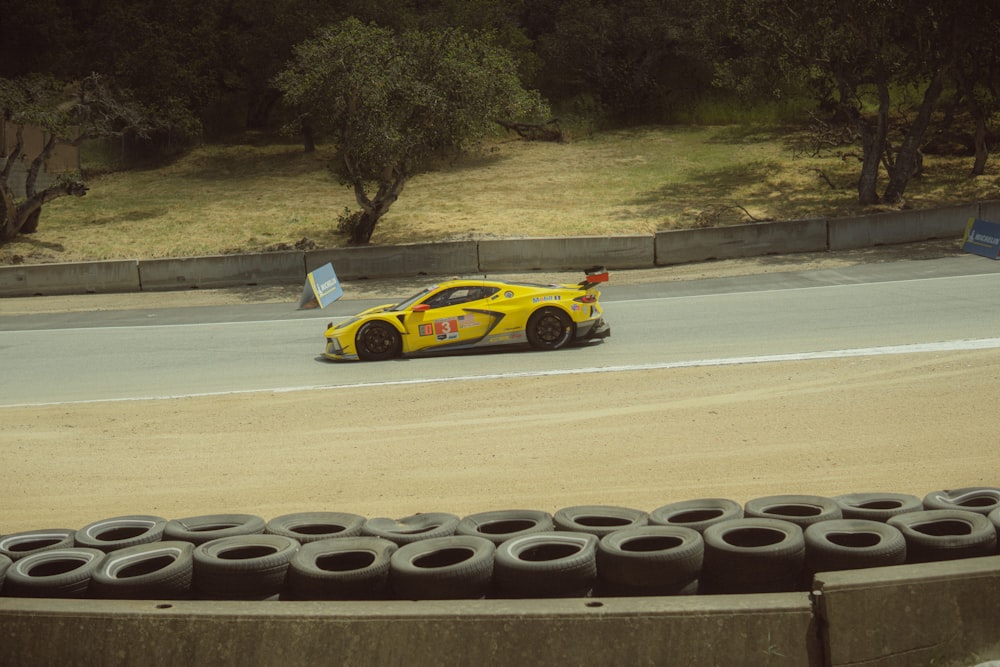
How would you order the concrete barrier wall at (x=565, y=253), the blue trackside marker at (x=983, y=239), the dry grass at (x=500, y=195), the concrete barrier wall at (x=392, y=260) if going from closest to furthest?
the blue trackside marker at (x=983, y=239) < the concrete barrier wall at (x=565, y=253) < the concrete barrier wall at (x=392, y=260) < the dry grass at (x=500, y=195)

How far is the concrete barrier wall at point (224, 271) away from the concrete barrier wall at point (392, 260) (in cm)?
46

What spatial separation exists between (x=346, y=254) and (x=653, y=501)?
1684cm

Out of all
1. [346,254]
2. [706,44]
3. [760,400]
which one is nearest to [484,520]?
[760,400]

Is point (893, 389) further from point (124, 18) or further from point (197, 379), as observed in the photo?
point (124, 18)

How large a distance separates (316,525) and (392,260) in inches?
698

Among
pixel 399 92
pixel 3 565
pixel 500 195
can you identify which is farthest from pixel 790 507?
pixel 500 195

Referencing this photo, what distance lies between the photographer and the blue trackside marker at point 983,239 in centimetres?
2134

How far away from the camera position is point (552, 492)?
29.6 feet

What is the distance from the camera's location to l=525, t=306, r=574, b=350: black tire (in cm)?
1535

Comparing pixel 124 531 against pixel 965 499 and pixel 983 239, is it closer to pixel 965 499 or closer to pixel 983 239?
pixel 965 499

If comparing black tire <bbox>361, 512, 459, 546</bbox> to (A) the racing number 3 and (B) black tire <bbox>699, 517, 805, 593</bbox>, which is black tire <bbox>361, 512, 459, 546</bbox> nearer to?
(B) black tire <bbox>699, 517, 805, 593</bbox>

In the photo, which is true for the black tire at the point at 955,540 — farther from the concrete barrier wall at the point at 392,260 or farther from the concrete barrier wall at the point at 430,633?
the concrete barrier wall at the point at 392,260

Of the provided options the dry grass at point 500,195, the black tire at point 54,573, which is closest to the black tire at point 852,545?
the black tire at point 54,573

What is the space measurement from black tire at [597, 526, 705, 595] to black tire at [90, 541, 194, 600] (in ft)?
7.63
